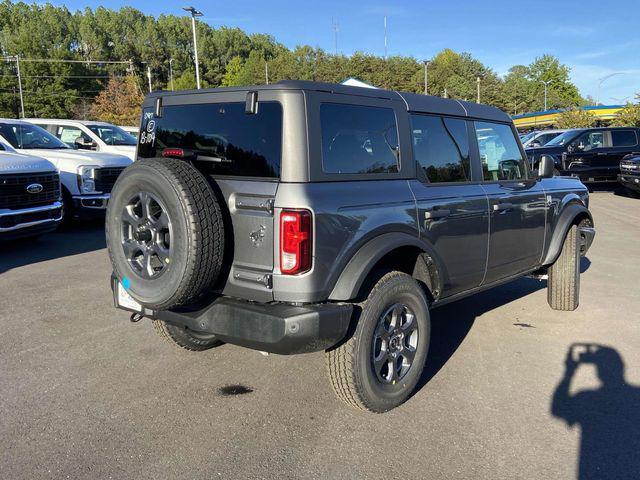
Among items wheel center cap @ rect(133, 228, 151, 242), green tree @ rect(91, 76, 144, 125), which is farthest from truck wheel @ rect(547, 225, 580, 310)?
green tree @ rect(91, 76, 144, 125)

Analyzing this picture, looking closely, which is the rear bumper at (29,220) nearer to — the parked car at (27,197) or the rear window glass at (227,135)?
the parked car at (27,197)

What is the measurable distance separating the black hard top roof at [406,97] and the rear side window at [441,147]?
0.25ft

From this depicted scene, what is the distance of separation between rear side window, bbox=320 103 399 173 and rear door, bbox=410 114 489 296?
27cm

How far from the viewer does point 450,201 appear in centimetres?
389

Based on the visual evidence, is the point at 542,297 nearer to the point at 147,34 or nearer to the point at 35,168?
the point at 35,168

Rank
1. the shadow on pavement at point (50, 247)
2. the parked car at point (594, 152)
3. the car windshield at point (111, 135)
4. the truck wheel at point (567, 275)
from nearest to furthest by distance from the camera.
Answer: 1. the truck wheel at point (567, 275)
2. the shadow on pavement at point (50, 247)
3. the car windshield at point (111, 135)
4. the parked car at point (594, 152)

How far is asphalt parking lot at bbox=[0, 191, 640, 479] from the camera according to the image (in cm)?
288

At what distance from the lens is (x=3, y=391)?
3.68 meters

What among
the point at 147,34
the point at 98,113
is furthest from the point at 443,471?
the point at 147,34

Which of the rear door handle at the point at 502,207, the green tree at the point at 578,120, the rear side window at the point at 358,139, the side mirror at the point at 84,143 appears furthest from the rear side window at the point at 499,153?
the green tree at the point at 578,120

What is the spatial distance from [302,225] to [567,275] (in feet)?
11.9

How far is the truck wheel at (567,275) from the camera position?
543 cm

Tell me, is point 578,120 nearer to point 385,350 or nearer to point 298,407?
point 385,350

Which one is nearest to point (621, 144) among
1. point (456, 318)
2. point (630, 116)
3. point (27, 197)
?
point (456, 318)
